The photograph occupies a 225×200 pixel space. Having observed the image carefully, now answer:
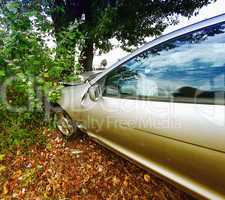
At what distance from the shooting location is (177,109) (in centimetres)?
160

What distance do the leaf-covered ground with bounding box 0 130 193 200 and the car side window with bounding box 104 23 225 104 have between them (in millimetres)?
1010

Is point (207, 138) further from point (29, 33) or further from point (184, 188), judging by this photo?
point (29, 33)

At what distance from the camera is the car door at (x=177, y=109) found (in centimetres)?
144

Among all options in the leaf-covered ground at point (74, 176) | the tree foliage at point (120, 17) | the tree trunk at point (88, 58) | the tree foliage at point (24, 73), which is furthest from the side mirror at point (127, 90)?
the tree trunk at point (88, 58)

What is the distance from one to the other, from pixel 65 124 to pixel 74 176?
892 mm

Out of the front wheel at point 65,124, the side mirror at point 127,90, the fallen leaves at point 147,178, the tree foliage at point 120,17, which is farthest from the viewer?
the tree foliage at point 120,17

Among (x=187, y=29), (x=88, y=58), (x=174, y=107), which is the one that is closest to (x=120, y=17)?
(x=88, y=58)

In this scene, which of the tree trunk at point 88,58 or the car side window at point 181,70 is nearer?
the car side window at point 181,70

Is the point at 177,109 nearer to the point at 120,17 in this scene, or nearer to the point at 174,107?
the point at 174,107

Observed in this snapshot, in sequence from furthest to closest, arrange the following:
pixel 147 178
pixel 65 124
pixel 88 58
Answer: pixel 88 58 < pixel 65 124 < pixel 147 178

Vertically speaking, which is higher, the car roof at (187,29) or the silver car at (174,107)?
the car roof at (187,29)

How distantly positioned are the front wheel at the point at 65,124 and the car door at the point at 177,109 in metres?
1.03

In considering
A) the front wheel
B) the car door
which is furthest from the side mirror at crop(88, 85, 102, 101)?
the front wheel

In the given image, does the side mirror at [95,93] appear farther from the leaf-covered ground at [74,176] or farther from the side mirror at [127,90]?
the leaf-covered ground at [74,176]
